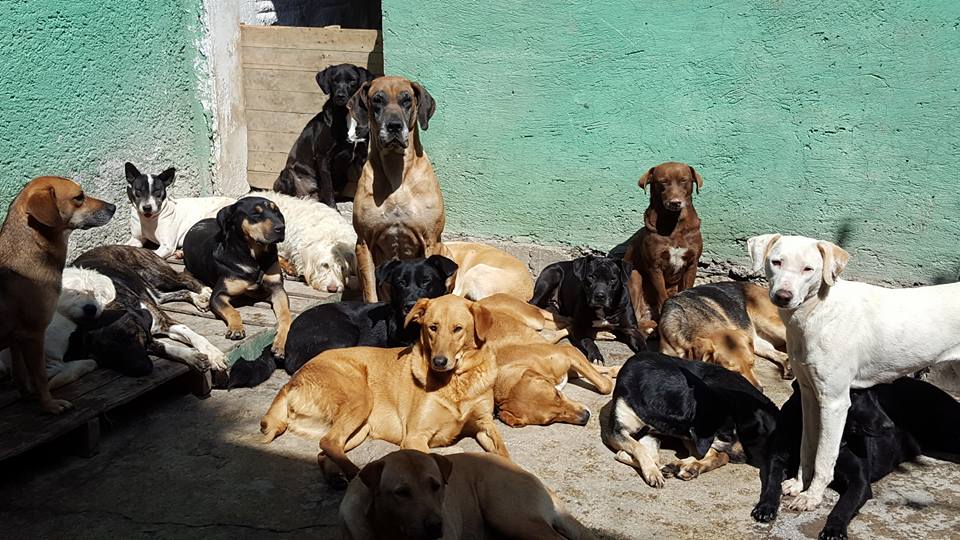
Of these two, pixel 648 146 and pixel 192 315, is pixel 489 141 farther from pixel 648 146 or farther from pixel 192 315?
pixel 192 315

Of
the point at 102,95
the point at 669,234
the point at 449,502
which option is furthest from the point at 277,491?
the point at 102,95

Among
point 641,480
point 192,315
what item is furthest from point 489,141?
point 641,480

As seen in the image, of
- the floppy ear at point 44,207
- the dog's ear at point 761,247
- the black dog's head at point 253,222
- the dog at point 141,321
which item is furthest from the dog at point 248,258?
the dog's ear at point 761,247

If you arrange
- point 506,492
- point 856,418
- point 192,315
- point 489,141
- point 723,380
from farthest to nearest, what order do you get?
point 489,141
point 192,315
point 723,380
point 856,418
point 506,492

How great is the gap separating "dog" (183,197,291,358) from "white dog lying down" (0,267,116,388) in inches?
37.3

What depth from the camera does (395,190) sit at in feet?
22.2

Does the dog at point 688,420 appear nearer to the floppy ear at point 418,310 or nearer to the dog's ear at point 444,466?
the floppy ear at point 418,310

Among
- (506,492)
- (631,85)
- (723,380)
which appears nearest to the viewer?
(506,492)

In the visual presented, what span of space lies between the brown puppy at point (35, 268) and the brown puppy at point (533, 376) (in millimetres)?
2523

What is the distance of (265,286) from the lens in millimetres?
6801

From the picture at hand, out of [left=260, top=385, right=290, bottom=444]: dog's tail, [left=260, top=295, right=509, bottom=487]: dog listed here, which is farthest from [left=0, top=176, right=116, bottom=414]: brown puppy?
[left=260, top=295, right=509, bottom=487]: dog

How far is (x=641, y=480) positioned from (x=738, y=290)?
7.84 ft

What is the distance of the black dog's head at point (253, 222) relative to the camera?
6633 millimetres

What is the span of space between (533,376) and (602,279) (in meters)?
1.28
